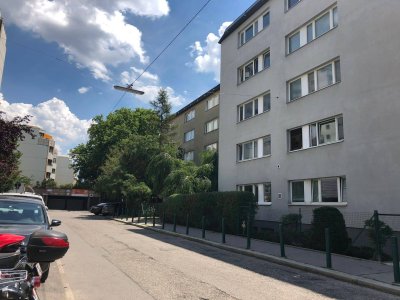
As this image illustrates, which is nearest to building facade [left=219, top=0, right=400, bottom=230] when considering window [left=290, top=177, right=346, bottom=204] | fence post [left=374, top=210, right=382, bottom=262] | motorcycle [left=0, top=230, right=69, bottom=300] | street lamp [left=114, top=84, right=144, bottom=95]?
window [left=290, top=177, right=346, bottom=204]

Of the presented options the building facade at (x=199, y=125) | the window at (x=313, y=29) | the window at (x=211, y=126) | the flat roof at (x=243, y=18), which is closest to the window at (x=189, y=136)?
the building facade at (x=199, y=125)

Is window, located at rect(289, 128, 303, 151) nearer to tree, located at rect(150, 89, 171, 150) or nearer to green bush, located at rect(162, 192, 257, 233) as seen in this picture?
green bush, located at rect(162, 192, 257, 233)

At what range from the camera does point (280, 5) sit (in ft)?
70.9

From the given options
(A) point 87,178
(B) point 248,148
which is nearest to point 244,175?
(B) point 248,148

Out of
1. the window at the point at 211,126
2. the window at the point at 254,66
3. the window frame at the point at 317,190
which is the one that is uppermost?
the window at the point at 254,66

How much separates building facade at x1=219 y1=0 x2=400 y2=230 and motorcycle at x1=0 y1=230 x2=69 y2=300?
1262cm

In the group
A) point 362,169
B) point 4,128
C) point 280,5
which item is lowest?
point 362,169

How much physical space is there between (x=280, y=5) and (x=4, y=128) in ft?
51.7

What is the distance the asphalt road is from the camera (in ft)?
22.8

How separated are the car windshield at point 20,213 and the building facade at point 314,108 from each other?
38.5 feet

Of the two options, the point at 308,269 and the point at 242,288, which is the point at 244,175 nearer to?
the point at 308,269

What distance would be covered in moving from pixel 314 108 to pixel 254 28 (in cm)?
882

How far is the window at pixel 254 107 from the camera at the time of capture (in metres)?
22.4

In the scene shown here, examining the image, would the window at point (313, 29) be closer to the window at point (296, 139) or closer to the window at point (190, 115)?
the window at point (296, 139)
